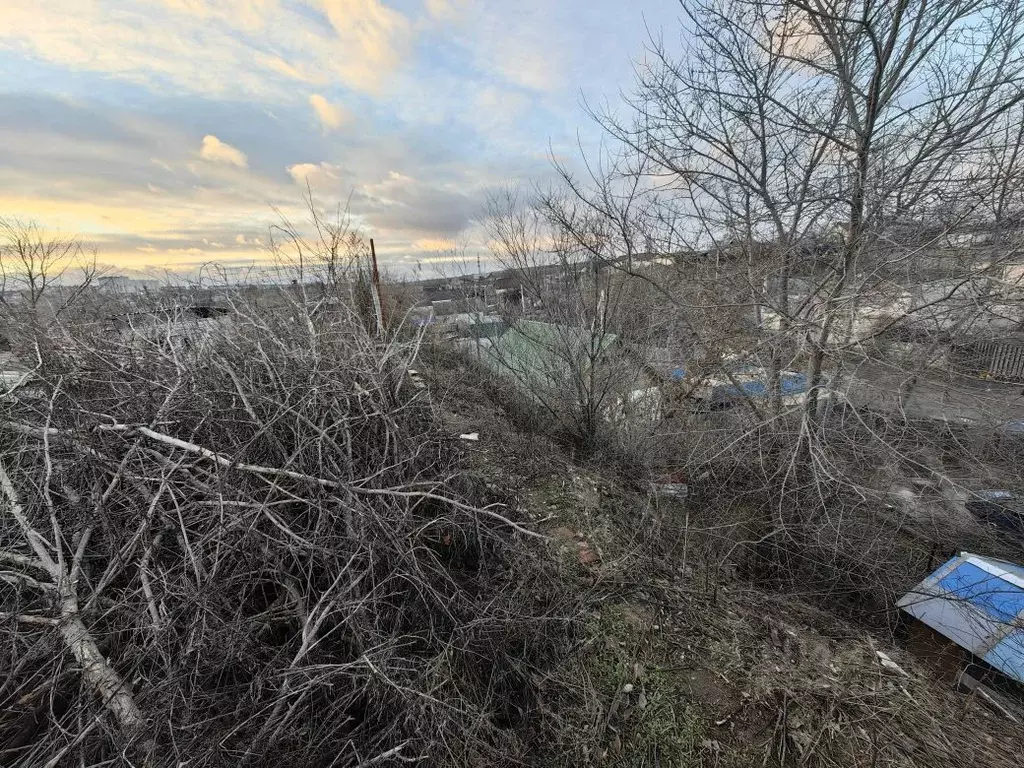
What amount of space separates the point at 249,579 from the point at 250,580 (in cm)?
3

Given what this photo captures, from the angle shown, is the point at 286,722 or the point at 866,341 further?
the point at 866,341

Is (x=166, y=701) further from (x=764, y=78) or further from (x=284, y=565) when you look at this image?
(x=764, y=78)

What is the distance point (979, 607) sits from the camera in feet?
11.8

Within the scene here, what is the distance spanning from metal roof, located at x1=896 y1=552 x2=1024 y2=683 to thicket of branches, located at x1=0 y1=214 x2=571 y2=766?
12.9ft

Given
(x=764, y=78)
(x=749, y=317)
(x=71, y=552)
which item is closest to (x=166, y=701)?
(x=71, y=552)

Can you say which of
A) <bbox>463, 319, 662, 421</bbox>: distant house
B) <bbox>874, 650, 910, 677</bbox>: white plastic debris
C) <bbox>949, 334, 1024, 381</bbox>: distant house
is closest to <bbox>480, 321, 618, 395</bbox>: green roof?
<bbox>463, 319, 662, 421</bbox>: distant house

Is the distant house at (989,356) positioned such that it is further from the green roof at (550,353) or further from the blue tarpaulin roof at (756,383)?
the green roof at (550,353)

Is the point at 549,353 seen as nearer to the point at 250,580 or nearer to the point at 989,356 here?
the point at 250,580

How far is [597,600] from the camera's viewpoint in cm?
285

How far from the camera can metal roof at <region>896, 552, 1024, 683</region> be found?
3.23 metres

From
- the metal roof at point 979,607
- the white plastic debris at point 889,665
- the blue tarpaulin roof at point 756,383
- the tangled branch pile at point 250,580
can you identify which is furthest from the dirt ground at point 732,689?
the blue tarpaulin roof at point 756,383

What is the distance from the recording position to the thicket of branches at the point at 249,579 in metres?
1.57

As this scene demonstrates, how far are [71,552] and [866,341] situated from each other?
281 inches

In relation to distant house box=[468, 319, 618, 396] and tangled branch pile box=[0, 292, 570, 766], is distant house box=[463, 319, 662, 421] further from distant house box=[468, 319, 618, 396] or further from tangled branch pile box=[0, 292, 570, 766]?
tangled branch pile box=[0, 292, 570, 766]
